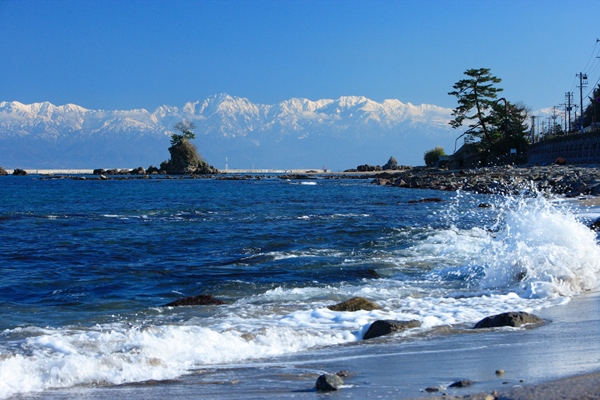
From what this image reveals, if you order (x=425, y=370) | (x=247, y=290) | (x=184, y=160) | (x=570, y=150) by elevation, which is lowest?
(x=247, y=290)

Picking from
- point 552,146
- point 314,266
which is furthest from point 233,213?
point 552,146

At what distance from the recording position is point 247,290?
10984 mm

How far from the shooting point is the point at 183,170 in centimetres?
11638

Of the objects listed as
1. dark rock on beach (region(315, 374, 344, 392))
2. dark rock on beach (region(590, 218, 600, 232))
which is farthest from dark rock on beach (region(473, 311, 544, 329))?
dark rock on beach (region(590, 218, 600, 232))

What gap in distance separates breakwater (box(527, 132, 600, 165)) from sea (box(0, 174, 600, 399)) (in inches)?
1192

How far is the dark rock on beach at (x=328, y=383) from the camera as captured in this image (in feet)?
15.6

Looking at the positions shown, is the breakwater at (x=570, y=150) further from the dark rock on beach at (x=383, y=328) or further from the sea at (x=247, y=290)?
the dark rock on beach at (x=383, y=328)

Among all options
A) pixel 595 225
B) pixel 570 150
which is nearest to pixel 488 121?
pixel 570 150

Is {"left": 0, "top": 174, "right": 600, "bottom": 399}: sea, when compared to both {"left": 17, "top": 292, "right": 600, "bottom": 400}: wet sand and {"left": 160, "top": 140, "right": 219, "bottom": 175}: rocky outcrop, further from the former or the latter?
{"left": 160, "top": 140, "right": 219, "bottom": 175}: rocky outcrop

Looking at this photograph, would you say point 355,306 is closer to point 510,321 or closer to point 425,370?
point 510,321

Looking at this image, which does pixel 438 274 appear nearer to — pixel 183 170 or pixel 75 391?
pixel 75 391

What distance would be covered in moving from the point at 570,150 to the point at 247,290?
49133mm

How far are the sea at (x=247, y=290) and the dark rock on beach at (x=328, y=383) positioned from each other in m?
0.13

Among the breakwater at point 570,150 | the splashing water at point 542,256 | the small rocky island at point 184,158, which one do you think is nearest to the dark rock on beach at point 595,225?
the splashing water at point 542,256
